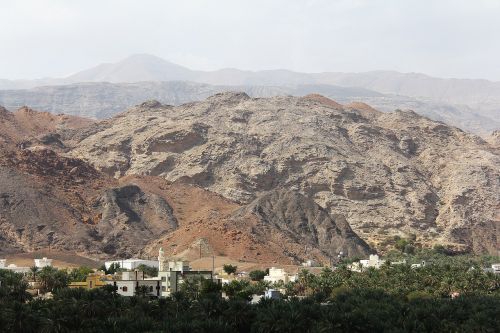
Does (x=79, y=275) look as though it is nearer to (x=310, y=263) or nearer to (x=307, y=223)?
(x=310, y=263)

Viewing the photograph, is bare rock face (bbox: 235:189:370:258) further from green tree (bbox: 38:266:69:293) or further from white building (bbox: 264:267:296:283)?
green tree (bbox: 38:266:69:293)

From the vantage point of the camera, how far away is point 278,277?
107500 mm

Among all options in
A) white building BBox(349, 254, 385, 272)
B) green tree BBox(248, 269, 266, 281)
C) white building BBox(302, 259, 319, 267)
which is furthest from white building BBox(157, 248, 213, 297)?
white building BBox(302, 259, 319, 267)

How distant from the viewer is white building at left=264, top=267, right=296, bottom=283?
10520 cm

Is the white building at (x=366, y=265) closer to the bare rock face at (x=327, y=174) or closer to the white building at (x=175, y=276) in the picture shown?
the white building at (x=175, y=276)

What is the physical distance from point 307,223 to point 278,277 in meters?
46.1

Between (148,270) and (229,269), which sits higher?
(148,270)

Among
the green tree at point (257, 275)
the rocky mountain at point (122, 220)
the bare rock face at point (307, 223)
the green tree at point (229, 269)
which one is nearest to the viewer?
the green tree at point (257, 275)

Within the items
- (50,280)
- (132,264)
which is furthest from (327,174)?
(50,280)

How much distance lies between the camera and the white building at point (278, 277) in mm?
105200

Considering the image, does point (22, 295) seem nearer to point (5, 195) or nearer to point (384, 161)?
point (5, 195)

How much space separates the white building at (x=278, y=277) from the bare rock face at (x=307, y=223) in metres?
31.9

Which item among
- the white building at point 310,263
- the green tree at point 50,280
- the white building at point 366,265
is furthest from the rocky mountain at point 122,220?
the green tree at point 50,280

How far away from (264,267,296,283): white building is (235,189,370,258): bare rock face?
3195cm
